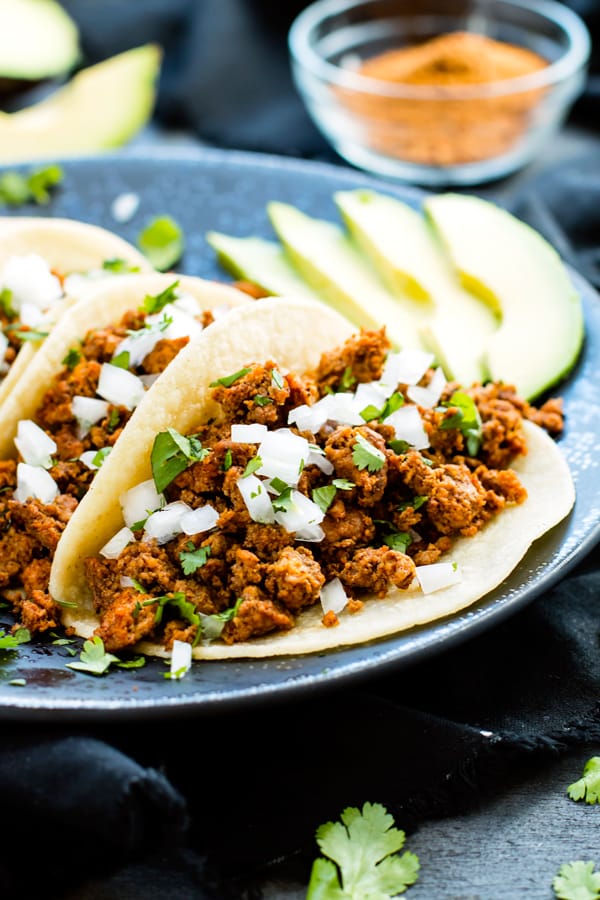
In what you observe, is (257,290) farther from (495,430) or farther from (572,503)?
(572,503)

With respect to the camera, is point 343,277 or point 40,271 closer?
point 40,271

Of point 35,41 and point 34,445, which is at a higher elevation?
point 34,445

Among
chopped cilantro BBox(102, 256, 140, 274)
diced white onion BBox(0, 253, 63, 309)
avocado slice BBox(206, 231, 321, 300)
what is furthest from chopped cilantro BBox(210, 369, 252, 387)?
avocado slice BBox(206, 231, 321, 300)

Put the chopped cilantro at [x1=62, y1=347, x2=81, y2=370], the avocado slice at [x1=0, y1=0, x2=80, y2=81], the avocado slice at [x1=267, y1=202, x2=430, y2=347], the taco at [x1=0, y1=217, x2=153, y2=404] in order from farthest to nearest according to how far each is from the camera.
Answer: the avocado slice at [x1=0, y1=0, x2=80, y2=81] < the avocado slice at [x1=267, y1=202, x2=430, y2=347] < the taco at [x1=0, y1=217, x2=153, y2=404] < the chopped cilantro at [x1=62, y1=347, x2=81, y2=370]

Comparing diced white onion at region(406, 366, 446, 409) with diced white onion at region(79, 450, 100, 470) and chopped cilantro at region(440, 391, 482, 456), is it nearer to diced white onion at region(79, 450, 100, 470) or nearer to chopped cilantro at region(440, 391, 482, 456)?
chopped cilantro at region(440, 391, 482, 456)

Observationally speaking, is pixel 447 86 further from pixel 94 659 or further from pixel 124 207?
pixel 94 659

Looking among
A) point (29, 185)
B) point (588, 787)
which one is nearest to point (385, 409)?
point (588, 787)
